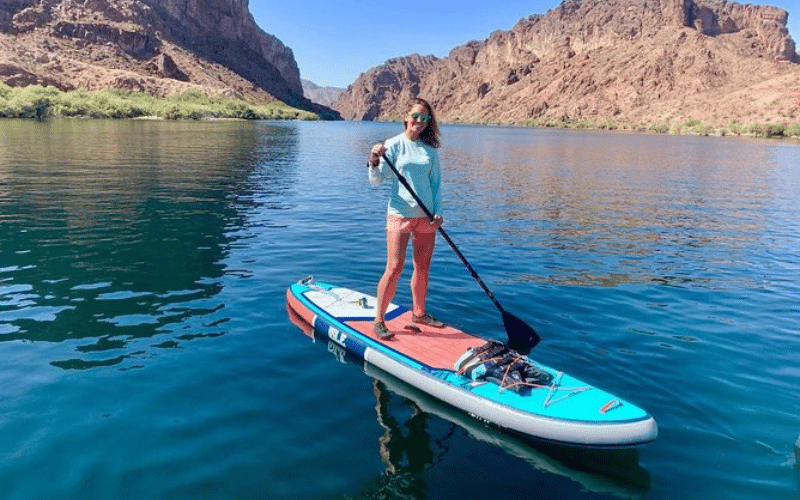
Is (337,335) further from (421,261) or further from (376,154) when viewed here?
(376,154)

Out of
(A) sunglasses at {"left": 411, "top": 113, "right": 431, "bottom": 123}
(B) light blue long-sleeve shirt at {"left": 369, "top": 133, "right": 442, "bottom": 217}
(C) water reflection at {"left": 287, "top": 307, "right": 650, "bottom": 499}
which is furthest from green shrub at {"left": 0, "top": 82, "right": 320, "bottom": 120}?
(C) water reflection at {"left": 287, "top": 307, "right": 650, "bottom": 499}

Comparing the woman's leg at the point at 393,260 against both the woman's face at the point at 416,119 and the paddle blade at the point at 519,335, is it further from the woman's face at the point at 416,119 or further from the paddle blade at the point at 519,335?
the paddle blade at the point at 519,335

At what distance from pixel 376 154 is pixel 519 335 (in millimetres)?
3550

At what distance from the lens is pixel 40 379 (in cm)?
755

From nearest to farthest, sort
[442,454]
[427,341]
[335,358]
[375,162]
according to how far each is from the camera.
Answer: [442,454] < [375,162] < [427,341] < [335,358]

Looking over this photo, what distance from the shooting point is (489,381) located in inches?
284

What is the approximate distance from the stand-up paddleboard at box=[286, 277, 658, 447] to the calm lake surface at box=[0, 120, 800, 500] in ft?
1.01

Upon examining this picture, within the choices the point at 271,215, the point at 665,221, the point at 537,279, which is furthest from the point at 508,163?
the point at 537,279

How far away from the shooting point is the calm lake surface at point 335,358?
19.4 feet

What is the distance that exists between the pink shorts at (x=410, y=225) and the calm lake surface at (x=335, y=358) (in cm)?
233

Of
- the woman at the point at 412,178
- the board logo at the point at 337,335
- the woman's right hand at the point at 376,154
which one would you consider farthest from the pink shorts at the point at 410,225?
the board logo at the point at 337,335

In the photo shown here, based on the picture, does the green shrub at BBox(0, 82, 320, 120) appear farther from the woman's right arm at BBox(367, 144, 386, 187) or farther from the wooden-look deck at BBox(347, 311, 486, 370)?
the woman's right arm at BBox(367, 144, 386, 187)

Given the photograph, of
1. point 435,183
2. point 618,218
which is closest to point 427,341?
point 435,183

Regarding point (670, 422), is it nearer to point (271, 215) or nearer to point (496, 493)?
point (496, 493)
